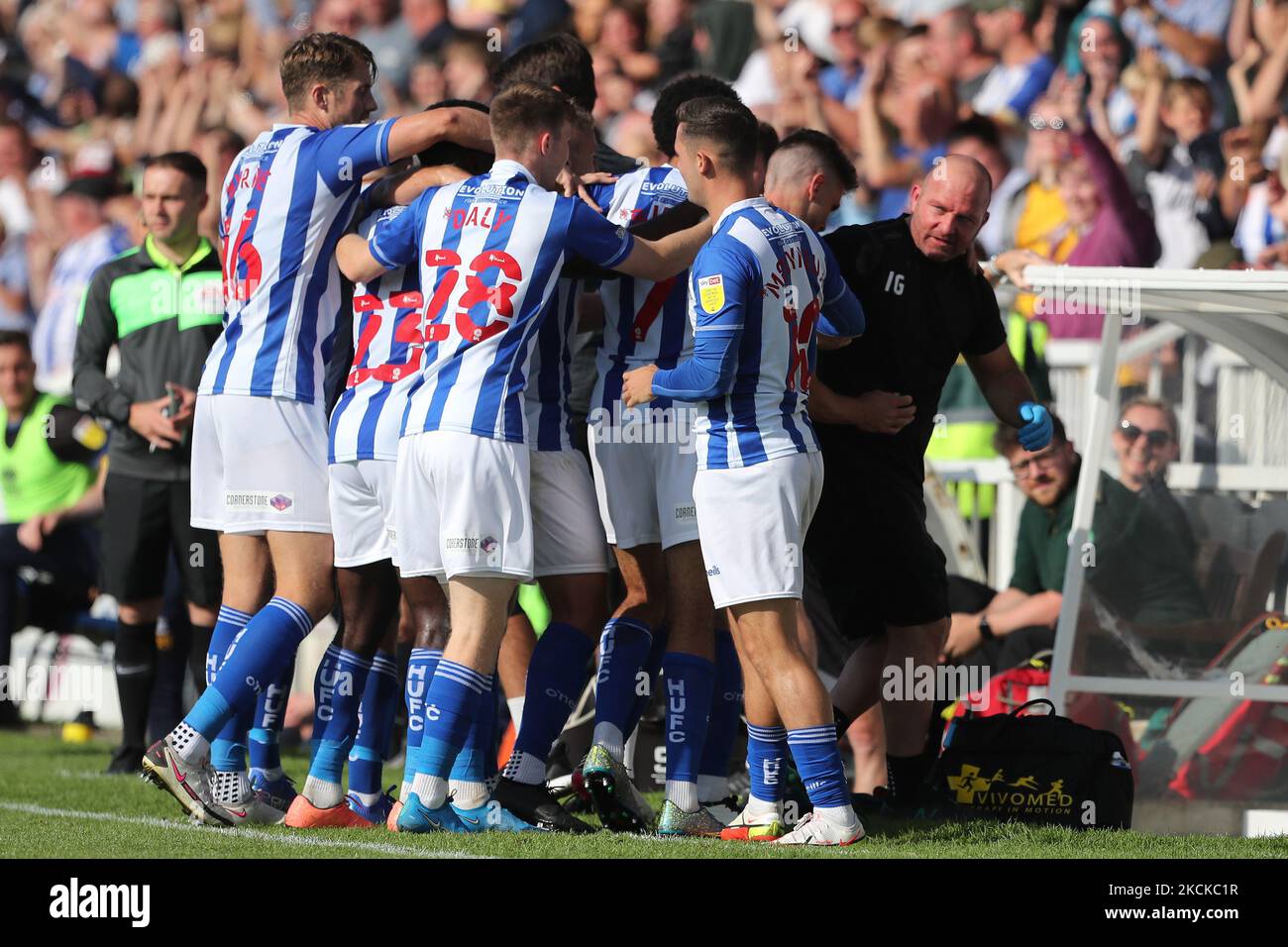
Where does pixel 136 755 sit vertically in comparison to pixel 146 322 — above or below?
below

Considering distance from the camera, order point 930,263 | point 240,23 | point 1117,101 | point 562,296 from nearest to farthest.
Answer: point 562,296
point 930,263
point 1117,101
point 240,23

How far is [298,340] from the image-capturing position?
623 cm

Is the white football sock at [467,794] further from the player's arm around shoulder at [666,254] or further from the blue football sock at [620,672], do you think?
the player's arm around shoulder at [666,254]

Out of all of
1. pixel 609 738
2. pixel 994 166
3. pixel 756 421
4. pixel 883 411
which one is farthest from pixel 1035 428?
pixel 994 166

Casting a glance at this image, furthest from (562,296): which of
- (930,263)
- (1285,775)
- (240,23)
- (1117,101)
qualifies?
(240,23)

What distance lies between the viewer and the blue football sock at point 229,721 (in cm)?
618

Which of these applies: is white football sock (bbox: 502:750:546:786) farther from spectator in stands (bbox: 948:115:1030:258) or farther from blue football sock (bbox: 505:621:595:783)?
spectator in stands (bbox: 948:115:1030:258)

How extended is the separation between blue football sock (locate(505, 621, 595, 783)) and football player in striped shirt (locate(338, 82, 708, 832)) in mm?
261

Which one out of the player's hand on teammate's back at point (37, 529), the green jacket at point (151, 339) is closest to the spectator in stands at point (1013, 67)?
the green jacket at point (151, 339)

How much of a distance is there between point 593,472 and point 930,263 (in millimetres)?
1404

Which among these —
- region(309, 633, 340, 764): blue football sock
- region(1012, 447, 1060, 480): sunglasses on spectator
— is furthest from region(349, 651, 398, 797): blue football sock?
region(1012, 447, 1060, 480): sunglasses on spectator

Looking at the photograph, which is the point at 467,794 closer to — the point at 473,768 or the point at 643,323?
the point at 473,768

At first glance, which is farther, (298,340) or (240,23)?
(240,23)
